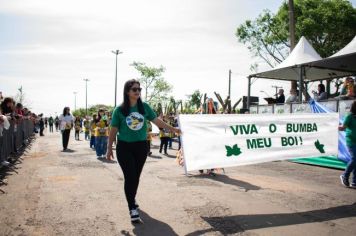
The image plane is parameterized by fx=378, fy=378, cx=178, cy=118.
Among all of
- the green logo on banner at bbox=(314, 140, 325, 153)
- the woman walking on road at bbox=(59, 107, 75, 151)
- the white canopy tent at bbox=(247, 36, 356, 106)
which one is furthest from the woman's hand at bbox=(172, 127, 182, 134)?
the woman walking on road at bbox=(59, 107, 75, 151)

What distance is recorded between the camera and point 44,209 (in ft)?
19.6

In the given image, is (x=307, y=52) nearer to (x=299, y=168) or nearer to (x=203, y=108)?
(x=299, y=168)

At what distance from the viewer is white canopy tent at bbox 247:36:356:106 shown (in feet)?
52.0

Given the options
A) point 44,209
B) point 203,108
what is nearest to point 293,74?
point 203,108

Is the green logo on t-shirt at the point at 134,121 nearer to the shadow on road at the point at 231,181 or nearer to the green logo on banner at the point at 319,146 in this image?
the shadow on road at the point at 231,181

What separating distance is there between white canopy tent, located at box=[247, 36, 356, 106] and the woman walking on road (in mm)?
8635

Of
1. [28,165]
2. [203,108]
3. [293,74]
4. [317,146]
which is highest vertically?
[293,74]

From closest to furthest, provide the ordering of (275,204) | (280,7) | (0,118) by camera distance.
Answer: (275,204)
(0,118)
(280,7)

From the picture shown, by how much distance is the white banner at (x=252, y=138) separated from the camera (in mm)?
6480

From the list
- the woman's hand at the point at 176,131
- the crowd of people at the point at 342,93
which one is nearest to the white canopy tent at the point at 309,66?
the crowd of people at the point at 342,93

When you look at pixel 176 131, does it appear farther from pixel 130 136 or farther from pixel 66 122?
pixel 66 122

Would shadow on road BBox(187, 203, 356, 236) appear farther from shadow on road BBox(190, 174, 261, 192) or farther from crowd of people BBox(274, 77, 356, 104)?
crowd of people BBox(274, 77, 356, 104)

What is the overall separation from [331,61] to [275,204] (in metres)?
11.6

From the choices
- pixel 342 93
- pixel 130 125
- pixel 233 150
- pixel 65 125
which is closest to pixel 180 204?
pixel 233 150
